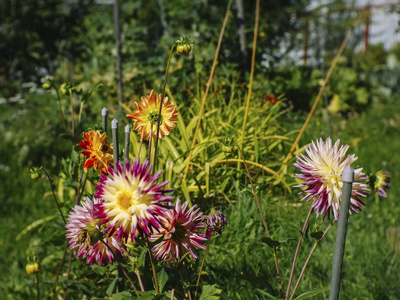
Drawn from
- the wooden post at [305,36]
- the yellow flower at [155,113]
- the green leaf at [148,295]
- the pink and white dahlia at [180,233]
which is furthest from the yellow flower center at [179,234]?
the wooden post at [305,36]

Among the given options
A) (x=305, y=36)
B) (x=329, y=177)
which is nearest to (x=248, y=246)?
(x=329, y=177)

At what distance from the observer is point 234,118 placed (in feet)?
7.72

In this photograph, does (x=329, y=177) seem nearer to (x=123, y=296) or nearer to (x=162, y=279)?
(x=162, y=279)

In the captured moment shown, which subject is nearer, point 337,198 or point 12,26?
point 337,198

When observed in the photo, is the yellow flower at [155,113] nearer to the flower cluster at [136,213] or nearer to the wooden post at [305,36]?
the flower cluster at [136,213]

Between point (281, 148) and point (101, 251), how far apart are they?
1416mm

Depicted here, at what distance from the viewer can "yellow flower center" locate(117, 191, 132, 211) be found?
0.86 meters

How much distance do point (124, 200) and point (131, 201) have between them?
1 centimetres

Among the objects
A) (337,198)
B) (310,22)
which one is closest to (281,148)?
(337,198)

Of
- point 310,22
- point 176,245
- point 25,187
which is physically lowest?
point 25,187

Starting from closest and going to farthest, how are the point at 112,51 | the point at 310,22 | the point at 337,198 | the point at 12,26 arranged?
the point at 337,198 < the point at 112,51 < the point at 12,26 < the point at 310,22

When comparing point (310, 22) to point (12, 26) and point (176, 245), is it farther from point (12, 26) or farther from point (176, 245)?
point (176, 245)

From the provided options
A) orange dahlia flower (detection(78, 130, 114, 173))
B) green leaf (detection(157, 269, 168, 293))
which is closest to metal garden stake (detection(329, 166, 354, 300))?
green leaf (detection(157, 269, 168, 293))

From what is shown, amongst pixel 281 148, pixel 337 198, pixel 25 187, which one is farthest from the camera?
pixel 25 187
